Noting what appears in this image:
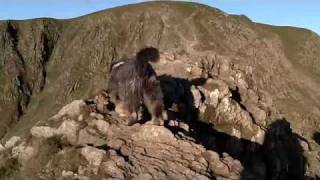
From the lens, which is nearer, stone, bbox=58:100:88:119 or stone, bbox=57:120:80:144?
stone, bbox=57:120:80:144

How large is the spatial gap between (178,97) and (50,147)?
9406 millimetres

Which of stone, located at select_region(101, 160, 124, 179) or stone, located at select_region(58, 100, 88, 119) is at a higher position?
stone, located at select_region(58, 100, 88, 119)

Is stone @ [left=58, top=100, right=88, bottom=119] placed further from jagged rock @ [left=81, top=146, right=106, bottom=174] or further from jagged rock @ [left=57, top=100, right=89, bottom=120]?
jagged rock @ [left=81, top=146, right=106, bottom=174]

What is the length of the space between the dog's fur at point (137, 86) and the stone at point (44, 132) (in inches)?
136

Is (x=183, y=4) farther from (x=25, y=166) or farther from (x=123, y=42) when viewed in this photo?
(x=25, y=166)

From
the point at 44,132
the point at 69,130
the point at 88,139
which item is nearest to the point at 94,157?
the point at 88,139

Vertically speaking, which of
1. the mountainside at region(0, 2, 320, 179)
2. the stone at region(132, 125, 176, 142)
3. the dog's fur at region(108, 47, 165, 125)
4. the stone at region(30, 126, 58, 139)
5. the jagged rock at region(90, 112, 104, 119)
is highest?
the dog's fur at region(108, 47, 165, 125)

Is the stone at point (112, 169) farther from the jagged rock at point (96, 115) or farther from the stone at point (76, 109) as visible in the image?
the stone at point (76, 109)

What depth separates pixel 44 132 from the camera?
95.9ft

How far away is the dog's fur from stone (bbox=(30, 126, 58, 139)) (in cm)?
345

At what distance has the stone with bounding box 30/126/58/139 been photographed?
29.1m

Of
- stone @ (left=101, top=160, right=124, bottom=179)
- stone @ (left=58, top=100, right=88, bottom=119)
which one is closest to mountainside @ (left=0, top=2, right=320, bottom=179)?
stone @ (left=58, top=100, right=88, bottom=119)

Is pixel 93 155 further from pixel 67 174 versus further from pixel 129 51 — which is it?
pixel 129 51

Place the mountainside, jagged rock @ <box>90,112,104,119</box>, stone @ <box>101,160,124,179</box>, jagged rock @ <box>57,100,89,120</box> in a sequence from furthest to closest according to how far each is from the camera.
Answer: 1. the mountainside
2. jagged rock @ <box>57,100,89,120</box>
3. jagged rock @ <box>90,112,104,119</box>
4. stone @ <box>101,160,124,179</box>
